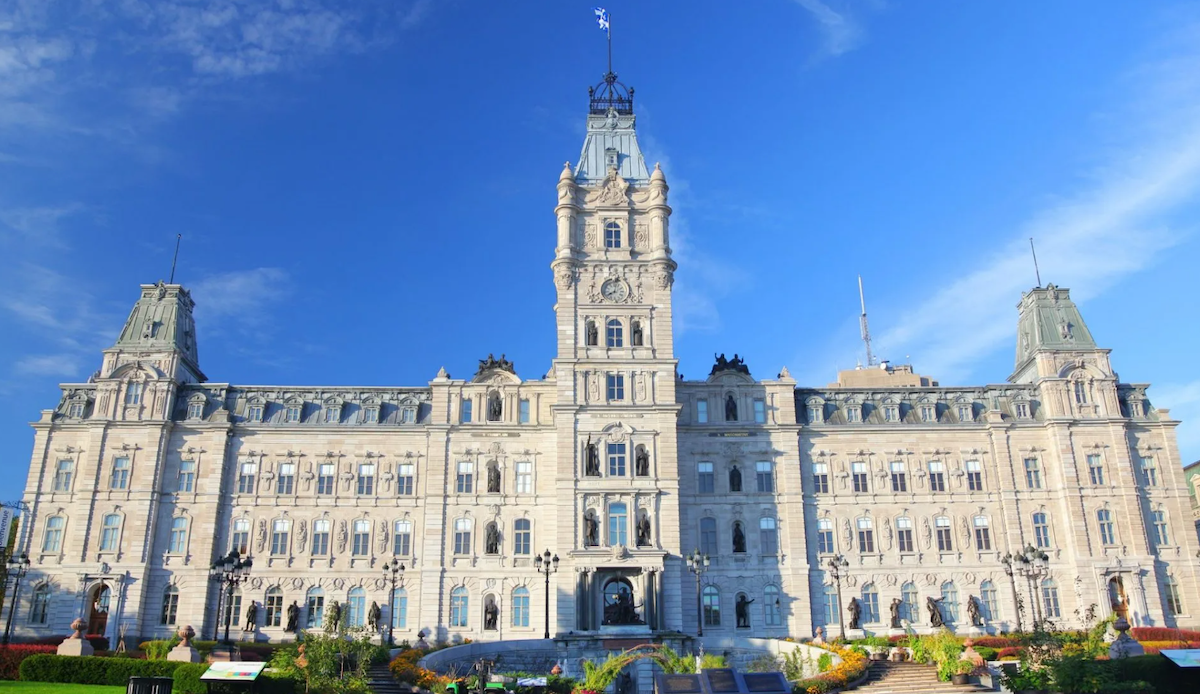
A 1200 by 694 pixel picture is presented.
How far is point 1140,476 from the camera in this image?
197ft

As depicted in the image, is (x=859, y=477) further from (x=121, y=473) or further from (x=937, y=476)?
(x=121, y=473)

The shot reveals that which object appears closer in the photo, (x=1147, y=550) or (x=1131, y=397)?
(x=1147, y=550)

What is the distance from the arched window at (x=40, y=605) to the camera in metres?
54.9

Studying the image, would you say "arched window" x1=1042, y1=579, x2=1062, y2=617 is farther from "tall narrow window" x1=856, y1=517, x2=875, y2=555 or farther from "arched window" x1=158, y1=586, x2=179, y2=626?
"arched window" x1=158, y1=586, x2=179, y2=626

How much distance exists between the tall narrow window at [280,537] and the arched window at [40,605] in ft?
41.7

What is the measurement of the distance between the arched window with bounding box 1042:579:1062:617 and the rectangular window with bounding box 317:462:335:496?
4396cm

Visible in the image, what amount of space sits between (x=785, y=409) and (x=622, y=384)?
11.0m

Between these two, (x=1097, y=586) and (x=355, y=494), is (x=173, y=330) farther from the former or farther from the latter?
(x=1097, y=586)

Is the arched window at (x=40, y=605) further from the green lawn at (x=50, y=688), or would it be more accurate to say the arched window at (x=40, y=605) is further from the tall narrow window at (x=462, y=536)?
the green lawn at (x=50, y=688)

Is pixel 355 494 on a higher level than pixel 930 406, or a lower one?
lower

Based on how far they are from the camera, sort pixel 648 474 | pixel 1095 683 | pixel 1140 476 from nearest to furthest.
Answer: pixel 1095 683 < pixel 648 474 < pixel 1140 476

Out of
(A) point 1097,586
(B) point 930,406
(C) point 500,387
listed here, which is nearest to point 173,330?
(C) point 500,387

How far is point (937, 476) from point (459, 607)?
30876 mm

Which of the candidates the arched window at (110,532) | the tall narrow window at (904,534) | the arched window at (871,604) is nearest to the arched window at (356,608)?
the arched window at (110,532)
